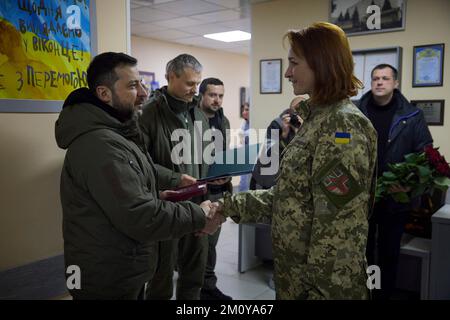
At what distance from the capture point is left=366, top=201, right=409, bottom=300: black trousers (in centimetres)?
241

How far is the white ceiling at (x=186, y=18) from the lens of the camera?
499 centimetres

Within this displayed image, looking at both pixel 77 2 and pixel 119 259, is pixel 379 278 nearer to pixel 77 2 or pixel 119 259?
pixel 119 259

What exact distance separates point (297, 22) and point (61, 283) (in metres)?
3.87

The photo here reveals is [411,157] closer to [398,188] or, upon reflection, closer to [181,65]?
[398,188]

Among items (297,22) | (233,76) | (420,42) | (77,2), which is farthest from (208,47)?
(77,2)

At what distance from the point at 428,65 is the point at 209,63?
5630 millimetres

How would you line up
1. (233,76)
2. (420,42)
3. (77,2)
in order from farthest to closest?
(233,76), (420,42), (77,2)

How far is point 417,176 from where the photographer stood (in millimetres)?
2266

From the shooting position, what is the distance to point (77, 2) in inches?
82.0

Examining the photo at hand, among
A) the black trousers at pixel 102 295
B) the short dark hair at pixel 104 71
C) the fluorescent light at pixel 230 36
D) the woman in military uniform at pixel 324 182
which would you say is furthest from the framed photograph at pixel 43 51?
the fluorescent light at pixel 230 36

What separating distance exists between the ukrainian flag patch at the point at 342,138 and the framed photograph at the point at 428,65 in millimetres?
3289

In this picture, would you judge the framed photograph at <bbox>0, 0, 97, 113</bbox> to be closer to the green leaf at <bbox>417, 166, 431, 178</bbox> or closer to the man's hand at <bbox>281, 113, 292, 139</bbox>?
the man's hand at <bbox>281, 113, 292, 139</bbox>

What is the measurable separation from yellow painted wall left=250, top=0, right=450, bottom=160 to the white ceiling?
0.39 meters

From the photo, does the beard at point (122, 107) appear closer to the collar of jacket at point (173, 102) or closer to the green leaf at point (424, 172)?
the collar of jacket at point (173, 102)
